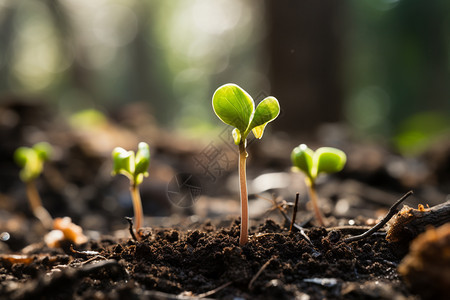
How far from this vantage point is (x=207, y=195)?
3764mm

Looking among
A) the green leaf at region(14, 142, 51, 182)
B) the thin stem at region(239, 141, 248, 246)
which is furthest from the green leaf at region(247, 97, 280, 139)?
the green leaf at region(14, 142, 51, 182)

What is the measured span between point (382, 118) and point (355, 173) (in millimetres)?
21203

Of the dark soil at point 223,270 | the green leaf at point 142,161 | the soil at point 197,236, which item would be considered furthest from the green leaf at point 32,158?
the green leaf at point 142,161

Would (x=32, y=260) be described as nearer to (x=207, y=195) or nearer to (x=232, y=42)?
(x=207, y=195)

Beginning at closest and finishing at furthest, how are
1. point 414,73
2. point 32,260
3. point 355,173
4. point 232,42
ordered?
point 32,260, point 355,173, point 414,73, point 232,42

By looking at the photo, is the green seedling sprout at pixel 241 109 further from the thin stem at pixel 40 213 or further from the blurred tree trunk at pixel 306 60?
the blurred tree trunk at pixel 306 60

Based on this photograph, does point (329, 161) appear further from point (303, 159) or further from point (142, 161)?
point (142, 161)

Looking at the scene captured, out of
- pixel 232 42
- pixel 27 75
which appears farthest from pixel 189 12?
pixel 27 75

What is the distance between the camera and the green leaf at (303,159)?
176 centimetres

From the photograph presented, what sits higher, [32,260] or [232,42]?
[232,42]

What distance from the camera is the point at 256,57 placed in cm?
2945

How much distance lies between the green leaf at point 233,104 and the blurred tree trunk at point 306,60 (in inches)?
200

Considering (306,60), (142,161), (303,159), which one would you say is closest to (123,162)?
(142,161)

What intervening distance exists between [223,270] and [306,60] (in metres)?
5.35
